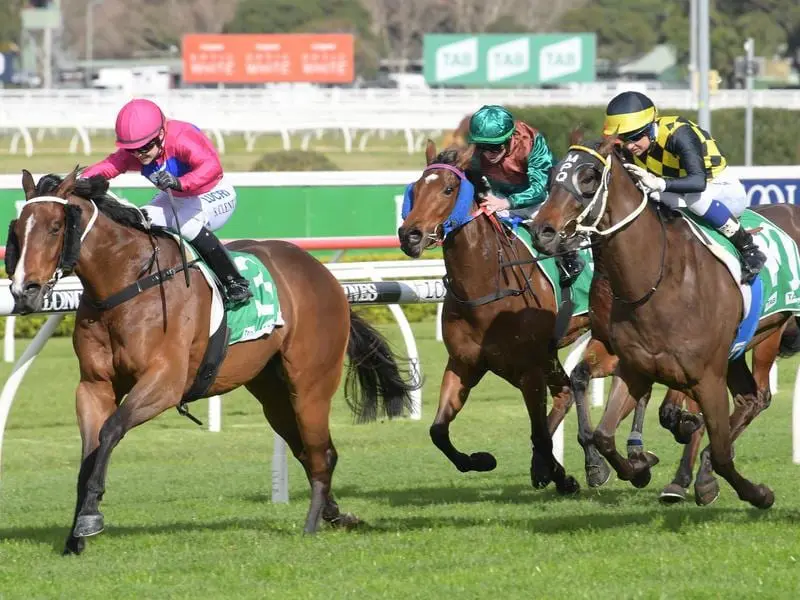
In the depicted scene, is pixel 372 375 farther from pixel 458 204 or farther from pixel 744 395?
pixel 744 395

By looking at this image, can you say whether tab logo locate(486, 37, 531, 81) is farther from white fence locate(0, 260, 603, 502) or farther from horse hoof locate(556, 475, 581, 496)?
horse hoof locate(556, 475, 581, 496)

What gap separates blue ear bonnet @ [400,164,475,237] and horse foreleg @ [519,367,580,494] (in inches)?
29.2

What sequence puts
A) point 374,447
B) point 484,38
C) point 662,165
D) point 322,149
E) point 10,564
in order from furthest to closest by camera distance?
1. point 484,38
2. point 322,149
3. point 374,447
4. point 662,165
5. point 10,564

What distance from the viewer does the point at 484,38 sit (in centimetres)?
5553

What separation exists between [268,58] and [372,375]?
48085 mm

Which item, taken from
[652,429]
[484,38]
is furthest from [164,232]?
[484,38]

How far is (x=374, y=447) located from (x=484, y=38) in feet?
158

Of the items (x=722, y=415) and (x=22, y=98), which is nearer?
(x=722, y=415)

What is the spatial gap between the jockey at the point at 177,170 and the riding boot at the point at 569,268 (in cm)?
162

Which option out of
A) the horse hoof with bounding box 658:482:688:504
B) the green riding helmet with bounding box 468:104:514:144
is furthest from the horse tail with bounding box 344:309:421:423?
the horse hoof with bounding box 658:482:688:504

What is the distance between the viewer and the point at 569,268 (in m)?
6.80

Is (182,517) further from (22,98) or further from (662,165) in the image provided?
(22,98)

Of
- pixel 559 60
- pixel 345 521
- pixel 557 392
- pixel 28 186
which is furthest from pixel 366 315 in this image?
pixel 559 60

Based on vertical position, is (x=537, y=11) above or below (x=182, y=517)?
above
